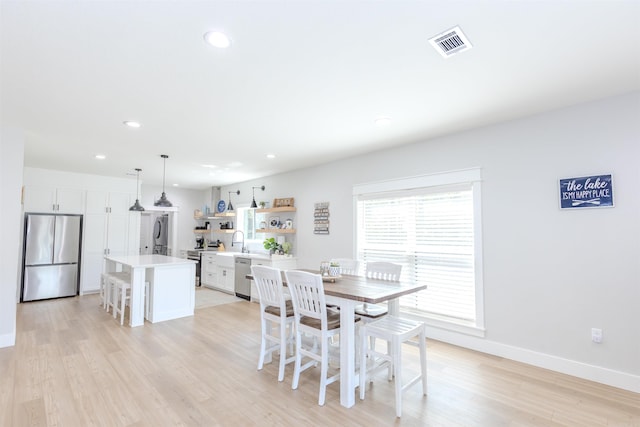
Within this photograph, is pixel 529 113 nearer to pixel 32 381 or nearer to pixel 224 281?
pixel 32 381

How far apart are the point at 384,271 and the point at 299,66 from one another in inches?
87.0

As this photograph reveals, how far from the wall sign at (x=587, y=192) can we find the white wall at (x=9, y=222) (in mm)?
5873

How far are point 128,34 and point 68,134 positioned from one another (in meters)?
2.70

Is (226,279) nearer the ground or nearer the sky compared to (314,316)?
nearer the ground

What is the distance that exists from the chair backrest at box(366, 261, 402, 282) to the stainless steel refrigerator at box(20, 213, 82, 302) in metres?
5.85

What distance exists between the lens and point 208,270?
284 inches

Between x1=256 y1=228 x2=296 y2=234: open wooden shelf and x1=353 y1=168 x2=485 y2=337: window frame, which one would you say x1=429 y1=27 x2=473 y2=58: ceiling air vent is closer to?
x1=353 y1=168 x2=485 y2=337: window frame

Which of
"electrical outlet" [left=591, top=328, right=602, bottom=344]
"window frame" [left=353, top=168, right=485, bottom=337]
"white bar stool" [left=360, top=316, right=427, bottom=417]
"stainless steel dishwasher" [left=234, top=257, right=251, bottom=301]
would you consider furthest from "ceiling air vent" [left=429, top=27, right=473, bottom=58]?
"stainless steel dishwasher" [left=234, top=257, right=251, bottom=301]

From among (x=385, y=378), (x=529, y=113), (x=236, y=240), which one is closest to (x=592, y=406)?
(x=385, y=378)

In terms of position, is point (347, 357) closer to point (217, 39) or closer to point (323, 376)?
point (323, 376)

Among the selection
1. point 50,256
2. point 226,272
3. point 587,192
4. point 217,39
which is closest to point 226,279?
point 226,272

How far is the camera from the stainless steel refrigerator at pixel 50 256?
5.48 meters

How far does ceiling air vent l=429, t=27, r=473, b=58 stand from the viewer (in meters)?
1.86

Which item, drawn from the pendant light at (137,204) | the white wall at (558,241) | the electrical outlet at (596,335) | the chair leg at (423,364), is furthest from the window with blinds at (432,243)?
the pendant light at (137,204)
